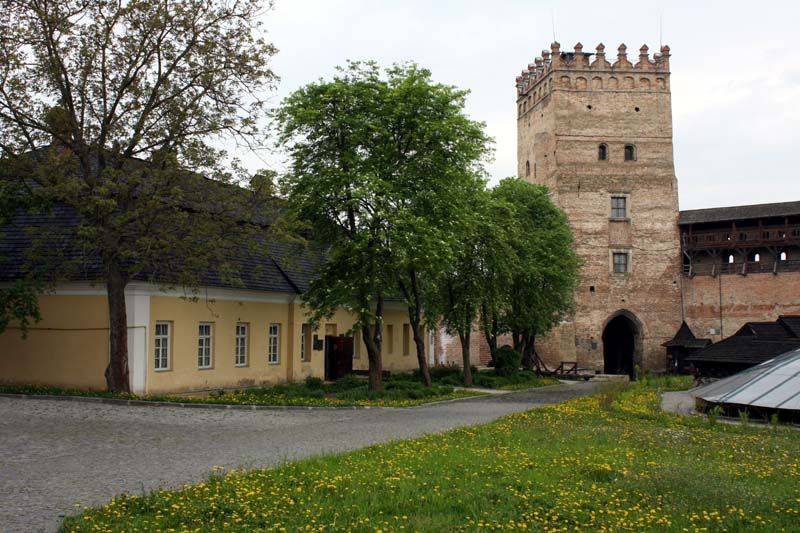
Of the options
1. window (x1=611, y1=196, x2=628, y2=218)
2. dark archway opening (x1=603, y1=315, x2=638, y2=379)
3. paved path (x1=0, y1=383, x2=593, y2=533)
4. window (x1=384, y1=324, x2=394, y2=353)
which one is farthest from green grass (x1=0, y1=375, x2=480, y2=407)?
dark archway opening (x1=603, y1=315, x2=638, y2=379)

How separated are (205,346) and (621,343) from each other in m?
35.2

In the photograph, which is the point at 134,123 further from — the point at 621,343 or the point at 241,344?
the point at 621,343

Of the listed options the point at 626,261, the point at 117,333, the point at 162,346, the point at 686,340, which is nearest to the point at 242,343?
the point at 162,346

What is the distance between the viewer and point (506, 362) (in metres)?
35.2

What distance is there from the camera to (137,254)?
18031mm

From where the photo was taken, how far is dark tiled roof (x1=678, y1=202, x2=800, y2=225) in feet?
152

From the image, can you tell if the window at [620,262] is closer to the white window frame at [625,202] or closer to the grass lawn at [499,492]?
the white window frame at [625,202]

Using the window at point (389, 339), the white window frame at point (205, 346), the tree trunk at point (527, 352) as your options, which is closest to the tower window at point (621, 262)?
the tree trunk at point (527, 352)

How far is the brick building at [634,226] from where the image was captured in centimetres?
4816

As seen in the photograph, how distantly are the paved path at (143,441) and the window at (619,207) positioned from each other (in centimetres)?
3117

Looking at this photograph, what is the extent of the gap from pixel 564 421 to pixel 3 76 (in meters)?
14.9

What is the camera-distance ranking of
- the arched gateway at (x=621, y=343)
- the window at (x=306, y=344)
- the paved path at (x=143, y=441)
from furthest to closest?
1. the arched gateway at (x=621, y=343)
2. the window at (x=306, y=344)
3. the paved path at (x=143, y=441)

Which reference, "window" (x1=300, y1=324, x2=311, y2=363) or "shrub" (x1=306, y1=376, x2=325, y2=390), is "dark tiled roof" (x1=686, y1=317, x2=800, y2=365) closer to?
"shrub" (x1=306, y1=376, x2=325, y2=390)

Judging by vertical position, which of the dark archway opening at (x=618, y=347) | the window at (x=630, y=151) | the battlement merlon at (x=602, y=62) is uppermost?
the battlement merlon at (x=602, y=62)
